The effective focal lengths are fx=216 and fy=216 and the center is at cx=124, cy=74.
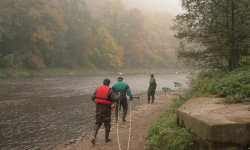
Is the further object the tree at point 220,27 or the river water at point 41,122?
the tree at point 220,27

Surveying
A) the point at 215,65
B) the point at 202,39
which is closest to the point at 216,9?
the point at 202,39

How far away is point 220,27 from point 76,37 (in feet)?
127

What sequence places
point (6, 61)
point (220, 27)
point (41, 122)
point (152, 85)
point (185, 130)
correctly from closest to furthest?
point (185, 130), point (41, 122), point (220, 27), point (152, 85), point (6, 61)

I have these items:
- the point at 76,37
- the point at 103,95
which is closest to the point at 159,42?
the point at 76,37

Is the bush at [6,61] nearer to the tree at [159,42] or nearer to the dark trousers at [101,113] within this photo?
the dark trousers at [101,113]

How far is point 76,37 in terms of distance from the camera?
4706 cm

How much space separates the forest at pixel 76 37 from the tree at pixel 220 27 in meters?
8.79

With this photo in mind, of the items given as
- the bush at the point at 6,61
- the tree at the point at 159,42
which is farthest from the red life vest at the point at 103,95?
the tree at the point at 159,42

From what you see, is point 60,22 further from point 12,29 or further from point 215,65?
point 215,65

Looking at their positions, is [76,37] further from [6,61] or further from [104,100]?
[104,100]

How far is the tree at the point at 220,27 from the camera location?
11602 mm

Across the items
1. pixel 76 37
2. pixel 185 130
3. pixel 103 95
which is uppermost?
pixel 76 37

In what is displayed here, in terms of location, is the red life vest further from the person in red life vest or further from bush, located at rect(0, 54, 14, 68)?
bush, located at rect(0, 54, 14, 68)

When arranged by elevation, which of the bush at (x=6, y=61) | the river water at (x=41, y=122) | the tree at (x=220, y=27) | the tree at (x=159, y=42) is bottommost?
the river water at (x=41, y=122)
